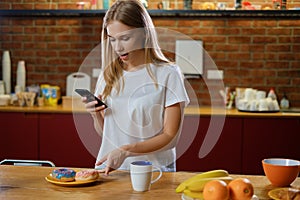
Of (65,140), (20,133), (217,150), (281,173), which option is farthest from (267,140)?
(281,173)

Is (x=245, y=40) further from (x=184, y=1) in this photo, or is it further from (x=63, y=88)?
(x=63, y=88)

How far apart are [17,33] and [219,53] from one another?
69.2 inches

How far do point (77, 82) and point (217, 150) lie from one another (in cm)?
134

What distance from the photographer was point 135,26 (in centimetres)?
224

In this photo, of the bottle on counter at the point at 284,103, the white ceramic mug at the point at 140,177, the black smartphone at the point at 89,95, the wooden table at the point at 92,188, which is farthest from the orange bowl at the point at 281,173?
the bottle on counter at the point at 284,103

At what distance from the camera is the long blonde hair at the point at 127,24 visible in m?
2.23

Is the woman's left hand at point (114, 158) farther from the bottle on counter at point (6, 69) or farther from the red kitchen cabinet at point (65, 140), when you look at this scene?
the bottle on counter at point (6, 69)

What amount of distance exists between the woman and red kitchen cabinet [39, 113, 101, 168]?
173cm

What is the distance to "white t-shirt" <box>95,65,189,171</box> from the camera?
7.63 feet

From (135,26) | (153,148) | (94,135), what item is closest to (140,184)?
(153,148)

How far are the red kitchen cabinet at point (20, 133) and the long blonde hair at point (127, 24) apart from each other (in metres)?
1.90

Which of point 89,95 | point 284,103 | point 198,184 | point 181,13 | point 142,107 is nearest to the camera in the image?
point 198,184

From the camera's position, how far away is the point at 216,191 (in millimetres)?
1693

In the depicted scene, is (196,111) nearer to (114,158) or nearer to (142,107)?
(142,107)
